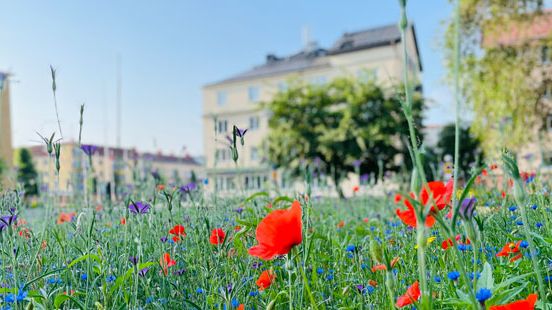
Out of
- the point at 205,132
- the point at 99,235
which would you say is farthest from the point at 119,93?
the point at 99,235

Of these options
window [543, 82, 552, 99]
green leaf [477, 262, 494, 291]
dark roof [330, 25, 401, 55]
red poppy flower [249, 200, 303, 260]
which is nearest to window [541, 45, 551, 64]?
window [543, 82, 552, 99]

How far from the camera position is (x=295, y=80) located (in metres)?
20.2

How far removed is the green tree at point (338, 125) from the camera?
18547 mm

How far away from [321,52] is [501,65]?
21866 mm

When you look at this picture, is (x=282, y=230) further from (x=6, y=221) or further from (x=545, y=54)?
(x=545, y=54)

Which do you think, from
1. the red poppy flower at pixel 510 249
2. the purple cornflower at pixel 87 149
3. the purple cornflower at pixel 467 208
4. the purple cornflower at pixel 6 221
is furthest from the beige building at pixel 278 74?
the purple cornflower at pixel 467 208

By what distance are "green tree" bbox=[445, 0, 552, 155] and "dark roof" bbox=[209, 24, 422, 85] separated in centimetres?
1291

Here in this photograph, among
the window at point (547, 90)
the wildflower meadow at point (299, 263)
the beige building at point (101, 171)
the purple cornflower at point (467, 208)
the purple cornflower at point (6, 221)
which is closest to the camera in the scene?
the purple cornflower at point (467, 208)

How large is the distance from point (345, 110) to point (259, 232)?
18.1 metres

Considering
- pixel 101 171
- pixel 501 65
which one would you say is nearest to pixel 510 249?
pixel 101 171

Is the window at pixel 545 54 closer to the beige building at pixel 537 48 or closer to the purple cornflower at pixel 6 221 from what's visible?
the beige building at pixel 537 48

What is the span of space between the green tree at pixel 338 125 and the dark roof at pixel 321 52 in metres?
9.87

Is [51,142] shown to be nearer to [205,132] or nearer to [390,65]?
[390,65]

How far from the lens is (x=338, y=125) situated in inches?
768
